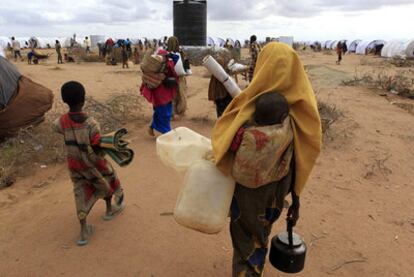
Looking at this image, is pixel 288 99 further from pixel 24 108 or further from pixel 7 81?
pixel 7 81

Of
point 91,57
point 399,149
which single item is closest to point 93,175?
point 399,149

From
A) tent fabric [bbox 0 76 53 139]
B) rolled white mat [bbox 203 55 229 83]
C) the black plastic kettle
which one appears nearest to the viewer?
the black plastic kettle

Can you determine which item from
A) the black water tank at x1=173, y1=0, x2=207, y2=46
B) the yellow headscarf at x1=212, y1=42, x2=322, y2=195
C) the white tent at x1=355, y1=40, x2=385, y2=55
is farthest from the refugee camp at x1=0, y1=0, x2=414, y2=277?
the white tent at x1=355, y1=40, x2=385, y2=55

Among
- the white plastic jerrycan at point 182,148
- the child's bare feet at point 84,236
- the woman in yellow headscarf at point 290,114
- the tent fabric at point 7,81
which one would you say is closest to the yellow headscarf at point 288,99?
the woman in yellow headscarf at point 290,114

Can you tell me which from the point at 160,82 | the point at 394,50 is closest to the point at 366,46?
the point at 394,50

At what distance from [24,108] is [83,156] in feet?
12.1

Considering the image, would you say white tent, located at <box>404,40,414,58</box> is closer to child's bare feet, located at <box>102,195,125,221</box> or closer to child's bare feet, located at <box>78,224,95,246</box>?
child's bare feet, located at <box>102,195,125,221</box>

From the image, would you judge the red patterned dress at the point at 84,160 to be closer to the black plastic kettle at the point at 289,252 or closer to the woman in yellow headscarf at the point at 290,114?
the woman in yellow headscarf at the point at 290,114

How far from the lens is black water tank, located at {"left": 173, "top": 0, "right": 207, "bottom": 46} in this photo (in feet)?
58.9

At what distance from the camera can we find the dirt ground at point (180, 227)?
2.84m

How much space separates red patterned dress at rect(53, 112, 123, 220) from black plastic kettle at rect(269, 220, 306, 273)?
1580mm

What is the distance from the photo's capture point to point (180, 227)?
131 inches

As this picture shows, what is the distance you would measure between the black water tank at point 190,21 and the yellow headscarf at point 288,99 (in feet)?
56.1

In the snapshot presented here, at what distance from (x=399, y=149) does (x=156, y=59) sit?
402cm
